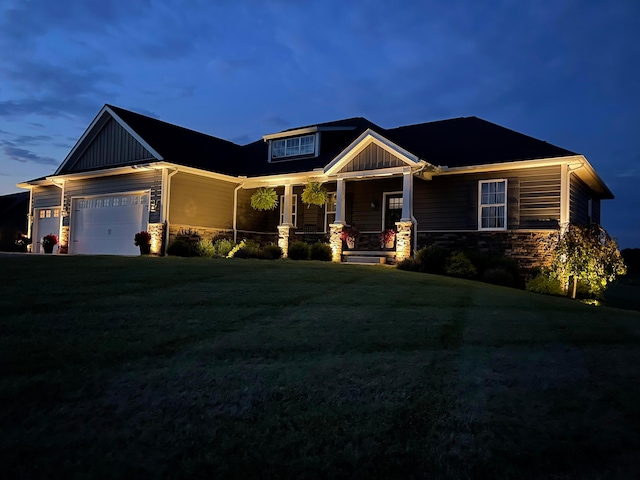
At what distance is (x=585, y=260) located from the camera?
48.0 feet

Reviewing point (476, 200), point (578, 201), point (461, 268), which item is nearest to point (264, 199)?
point (476, 200)

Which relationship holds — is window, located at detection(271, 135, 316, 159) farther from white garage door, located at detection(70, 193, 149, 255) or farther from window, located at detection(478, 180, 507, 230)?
window, located at detection(478, 180, 507, 230)

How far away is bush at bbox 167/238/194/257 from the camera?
19.1 m

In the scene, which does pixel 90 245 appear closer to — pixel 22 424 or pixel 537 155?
pixel 537 155

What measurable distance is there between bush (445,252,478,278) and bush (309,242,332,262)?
475 centimetres

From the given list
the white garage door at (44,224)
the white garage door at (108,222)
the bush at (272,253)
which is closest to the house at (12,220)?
the white garage door at (44,224)

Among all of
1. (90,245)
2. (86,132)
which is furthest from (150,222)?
(86,132)

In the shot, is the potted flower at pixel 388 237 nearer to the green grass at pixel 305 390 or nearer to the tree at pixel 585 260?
the tree at pixel 585 260

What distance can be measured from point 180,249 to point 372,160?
744 centimetres

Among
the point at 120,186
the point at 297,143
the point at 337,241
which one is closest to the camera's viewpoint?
the point at 337,241

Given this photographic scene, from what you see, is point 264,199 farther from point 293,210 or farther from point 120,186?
point 120,186

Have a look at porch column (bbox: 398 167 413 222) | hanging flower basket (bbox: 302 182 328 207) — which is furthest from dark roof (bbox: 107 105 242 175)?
porch column (bbox: 398 167 413 222)

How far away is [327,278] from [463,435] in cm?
788

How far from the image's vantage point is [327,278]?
12.1 m
